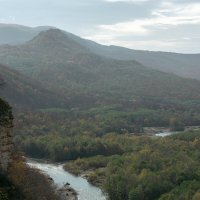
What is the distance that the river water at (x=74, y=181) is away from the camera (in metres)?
114

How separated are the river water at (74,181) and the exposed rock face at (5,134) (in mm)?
39338

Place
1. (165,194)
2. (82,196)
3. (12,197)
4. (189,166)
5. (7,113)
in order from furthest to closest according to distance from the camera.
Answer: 1. (189,166)
2. (82,196)
3. (165,194)
4. (7,113)
5. (12,197)

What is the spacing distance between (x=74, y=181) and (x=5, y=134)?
58709 millimetres

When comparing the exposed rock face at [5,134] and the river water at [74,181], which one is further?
the river water at [74,181]

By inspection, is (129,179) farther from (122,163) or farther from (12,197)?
(12,197)

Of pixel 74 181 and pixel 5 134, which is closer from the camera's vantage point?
pixel 5 134

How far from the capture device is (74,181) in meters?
131

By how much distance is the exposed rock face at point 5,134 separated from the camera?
241 feet

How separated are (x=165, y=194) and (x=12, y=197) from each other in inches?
1616

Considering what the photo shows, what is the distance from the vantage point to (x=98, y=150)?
174 metres

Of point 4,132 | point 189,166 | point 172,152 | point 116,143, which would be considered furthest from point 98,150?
point 4,132

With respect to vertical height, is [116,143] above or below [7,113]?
below

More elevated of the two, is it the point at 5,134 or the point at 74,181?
the point at 5,134

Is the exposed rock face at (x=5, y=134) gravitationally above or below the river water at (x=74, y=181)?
above
